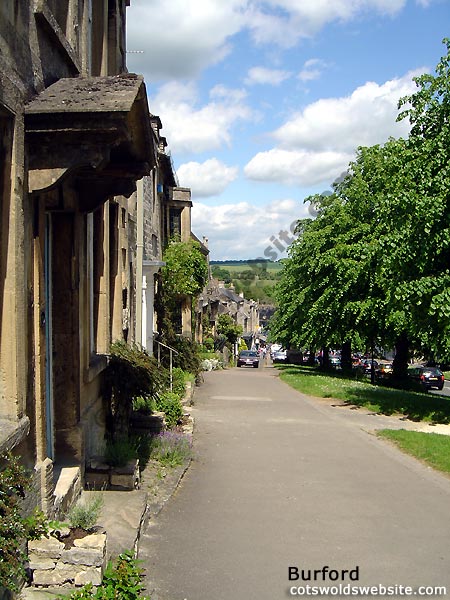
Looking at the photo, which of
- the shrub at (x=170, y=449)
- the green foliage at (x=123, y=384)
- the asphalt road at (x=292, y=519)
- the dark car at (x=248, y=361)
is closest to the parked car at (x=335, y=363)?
the dark car at (x=248, y=361)

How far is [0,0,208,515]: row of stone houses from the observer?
14.8ft

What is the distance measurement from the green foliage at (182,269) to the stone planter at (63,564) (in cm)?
1835

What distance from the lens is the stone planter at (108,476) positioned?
Result: 7.13m

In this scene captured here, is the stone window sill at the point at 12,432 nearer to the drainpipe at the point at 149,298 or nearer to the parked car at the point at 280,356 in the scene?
the drainpipe at the point at 149,298

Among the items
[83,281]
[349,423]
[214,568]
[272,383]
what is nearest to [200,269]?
[272,383]

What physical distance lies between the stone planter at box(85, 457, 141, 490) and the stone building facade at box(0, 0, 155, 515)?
342 millimetres

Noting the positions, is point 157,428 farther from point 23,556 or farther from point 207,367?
point 207,367

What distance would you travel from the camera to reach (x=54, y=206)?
631 cm

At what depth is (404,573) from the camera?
5.49 m

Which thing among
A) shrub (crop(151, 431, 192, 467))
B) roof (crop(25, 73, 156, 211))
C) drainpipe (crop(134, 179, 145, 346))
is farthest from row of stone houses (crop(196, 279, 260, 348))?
roof (crop(25, 73, 156, 211))

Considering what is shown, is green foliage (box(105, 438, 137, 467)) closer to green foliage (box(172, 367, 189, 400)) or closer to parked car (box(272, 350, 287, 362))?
green foliage (box(172, 367, 189, 400))

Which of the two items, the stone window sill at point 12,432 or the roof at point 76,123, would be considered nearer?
the stone window sill at point 12,432

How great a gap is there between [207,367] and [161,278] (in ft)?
32.0

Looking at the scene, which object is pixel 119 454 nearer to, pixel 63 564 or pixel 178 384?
pixel 63 564
